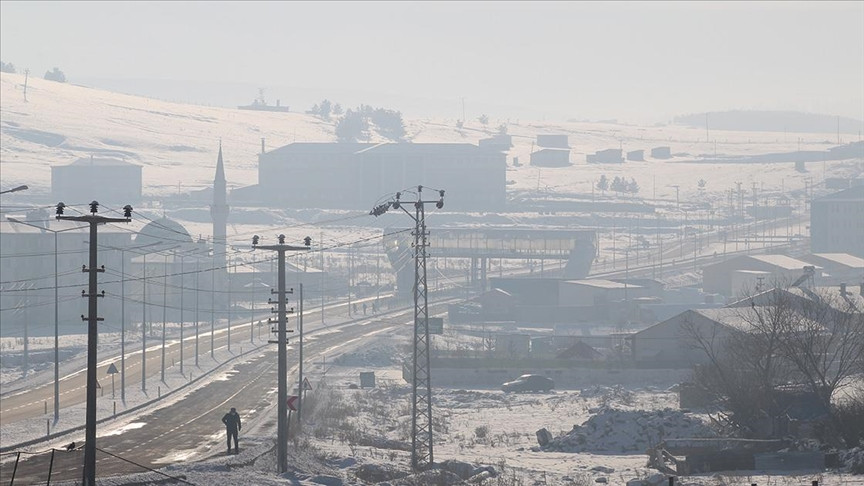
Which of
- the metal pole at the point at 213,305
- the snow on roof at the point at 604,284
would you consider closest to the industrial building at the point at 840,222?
the snow on roof at the point at 604,284

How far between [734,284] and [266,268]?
1681 inches

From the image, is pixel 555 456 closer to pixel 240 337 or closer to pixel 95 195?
pixel 240 337

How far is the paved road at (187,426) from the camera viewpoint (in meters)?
42.4

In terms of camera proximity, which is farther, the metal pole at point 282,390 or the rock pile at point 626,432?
the rock pile at point 626,432

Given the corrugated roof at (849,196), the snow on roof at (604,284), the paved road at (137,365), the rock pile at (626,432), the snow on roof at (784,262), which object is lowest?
the paved road at (137,365)

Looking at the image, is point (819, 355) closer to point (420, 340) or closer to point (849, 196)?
point (420, 340)

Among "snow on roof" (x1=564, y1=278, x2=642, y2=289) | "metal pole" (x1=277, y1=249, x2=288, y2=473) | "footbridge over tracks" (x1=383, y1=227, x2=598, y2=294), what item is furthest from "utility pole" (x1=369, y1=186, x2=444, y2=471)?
"footbridge over tracks" (x1=383, y1=227, x2=598, y2=294)

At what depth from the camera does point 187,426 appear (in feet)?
182

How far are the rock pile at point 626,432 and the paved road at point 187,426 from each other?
1150 cm

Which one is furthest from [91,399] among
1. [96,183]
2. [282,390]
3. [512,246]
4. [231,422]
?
[96,183]

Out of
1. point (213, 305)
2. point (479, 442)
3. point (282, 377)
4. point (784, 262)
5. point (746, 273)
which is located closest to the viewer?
point (282, 377)

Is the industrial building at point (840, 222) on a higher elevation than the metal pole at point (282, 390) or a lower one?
higher

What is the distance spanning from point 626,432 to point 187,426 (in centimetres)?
1624

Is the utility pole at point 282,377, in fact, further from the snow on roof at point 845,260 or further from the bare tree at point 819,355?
the snow on roof at point 845,260
